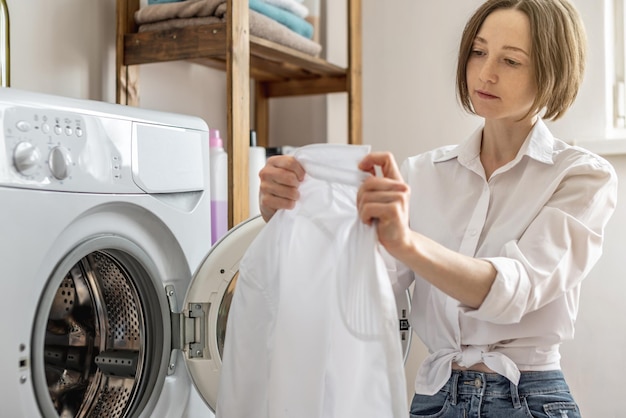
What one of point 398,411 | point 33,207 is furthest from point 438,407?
point 33,207

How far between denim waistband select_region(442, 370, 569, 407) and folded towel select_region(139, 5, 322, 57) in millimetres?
1015

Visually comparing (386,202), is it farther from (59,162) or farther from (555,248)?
(59,162)

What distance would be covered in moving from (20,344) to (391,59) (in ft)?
4.95

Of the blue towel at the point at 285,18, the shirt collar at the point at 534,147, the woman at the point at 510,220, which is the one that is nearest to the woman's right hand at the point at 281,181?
the woman at the point at 510,220

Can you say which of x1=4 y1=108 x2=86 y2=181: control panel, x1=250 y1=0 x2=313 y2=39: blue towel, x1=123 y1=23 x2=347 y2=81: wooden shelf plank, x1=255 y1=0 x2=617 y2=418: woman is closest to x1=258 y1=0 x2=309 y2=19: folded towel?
x1=250 y1=0 x2=313 y2=39: blue towel

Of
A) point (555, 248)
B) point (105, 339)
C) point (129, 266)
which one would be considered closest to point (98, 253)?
point (129, 266)

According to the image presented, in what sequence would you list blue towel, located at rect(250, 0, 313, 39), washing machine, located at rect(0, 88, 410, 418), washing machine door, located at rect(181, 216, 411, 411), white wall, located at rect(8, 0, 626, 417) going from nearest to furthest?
washing machine, located at rect(0, 88, 410, 418), washing machine door, located at rect(181, 216, 411, 411), white wall, located at rect(8, 0, 626, 417), blue towel, located at rect(250, 0, 313, 39)

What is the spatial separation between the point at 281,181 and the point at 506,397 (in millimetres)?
530

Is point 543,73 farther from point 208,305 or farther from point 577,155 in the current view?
point 208,305

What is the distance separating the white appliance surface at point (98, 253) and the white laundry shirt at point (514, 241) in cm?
45

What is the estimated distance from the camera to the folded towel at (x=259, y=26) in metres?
1.78

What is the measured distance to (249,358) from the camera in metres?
1.14

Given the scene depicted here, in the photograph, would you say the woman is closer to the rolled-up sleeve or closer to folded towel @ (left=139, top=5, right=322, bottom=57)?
the rolled-up sleeve

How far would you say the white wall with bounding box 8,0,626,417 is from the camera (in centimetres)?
172
